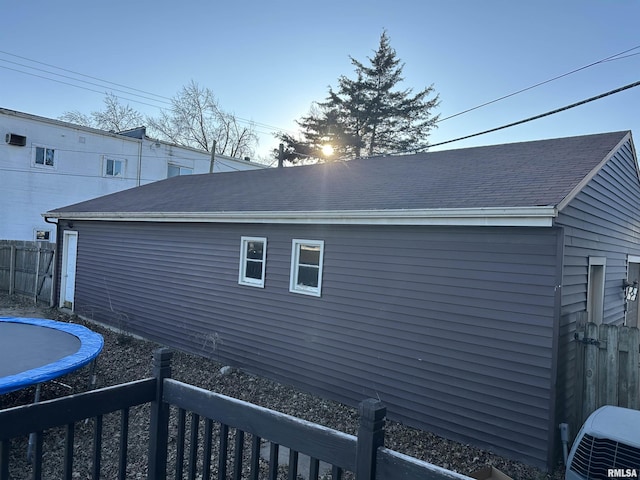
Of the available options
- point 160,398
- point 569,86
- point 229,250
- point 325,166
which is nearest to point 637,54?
point 569,86

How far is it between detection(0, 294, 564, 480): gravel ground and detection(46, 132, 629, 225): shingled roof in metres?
2.95

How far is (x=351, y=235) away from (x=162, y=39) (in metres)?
11.3

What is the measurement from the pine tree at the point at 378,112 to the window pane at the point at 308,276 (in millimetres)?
19355

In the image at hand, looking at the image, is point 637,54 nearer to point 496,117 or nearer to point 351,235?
point 496,117

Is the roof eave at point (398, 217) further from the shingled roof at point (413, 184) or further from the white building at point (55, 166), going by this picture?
the white building at point (55, 166)

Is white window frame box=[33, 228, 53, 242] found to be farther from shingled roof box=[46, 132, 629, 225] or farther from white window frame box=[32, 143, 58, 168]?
shingled roof box=[46, 132, 629, 225]

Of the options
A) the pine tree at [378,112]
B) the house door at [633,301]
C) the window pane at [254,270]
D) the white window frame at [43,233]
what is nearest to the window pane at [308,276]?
the window pane at [254,270]

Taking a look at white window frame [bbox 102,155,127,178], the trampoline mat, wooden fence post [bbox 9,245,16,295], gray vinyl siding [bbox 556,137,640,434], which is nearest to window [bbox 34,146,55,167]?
white window frame [bbox 102,155,127,178]

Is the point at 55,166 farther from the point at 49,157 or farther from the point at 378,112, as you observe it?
the point at 378,112

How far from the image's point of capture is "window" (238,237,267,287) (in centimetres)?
760

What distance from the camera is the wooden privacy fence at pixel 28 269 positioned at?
13.2 meters

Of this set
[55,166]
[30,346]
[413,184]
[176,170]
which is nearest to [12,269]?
[55,166]

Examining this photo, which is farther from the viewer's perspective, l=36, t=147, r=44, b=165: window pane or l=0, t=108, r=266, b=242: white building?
l=36, t=147, r=44, b=165: window pane

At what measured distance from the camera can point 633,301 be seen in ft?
29.2
